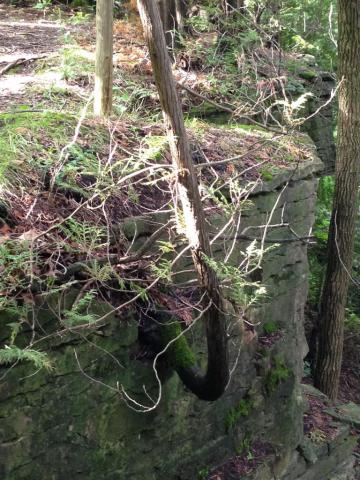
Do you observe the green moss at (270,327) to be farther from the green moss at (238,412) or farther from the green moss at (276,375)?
the green moss at (238,412)

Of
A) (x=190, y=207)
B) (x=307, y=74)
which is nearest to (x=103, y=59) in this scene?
(x=190, y=207)

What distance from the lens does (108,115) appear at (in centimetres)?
463

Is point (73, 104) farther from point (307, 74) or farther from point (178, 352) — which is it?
point (307, 74)

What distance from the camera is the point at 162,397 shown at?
12.7 feet

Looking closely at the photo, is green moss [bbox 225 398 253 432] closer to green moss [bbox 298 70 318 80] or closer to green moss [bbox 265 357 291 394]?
green moss [bbox 265 357 291 394]

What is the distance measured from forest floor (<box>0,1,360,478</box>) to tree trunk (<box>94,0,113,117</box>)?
0.17 metres

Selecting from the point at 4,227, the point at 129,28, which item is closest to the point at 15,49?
the point at 129,28

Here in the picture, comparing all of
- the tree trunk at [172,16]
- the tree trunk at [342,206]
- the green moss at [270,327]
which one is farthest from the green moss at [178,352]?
the tree trunk at [172,16]

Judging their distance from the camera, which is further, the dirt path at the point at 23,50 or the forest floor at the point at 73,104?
the dirt path at the point at 23,50

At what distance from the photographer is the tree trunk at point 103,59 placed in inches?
176

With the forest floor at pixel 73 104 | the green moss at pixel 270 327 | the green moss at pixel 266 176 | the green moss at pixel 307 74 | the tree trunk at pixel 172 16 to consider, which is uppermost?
the tree trunk at pixel 172 16

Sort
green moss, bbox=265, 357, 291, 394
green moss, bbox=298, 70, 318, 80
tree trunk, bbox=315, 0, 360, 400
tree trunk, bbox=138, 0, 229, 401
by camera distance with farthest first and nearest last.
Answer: green moss, bbox=298, 70, 318, 80, tree trunk, bbox=315, 0, 360, 400, green moss, bbox=265, 357, 291, 394, tree trunk, bbox=138, 0, 229, 401

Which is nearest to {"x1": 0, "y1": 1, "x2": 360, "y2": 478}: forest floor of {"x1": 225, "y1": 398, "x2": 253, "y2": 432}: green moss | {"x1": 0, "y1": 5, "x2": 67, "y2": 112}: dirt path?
{"x1": 0, "y1": 5, "x2": 67, "y2": 112}: dirt path

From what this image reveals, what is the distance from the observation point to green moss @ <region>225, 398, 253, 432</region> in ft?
14.7
